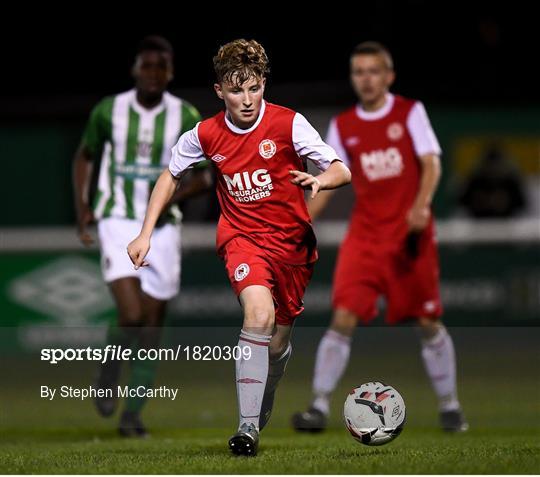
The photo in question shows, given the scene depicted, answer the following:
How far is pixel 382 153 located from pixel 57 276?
583 centimetres

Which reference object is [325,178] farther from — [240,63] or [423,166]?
[423,166]

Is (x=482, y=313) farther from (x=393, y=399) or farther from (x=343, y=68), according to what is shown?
(x=393, y=399)

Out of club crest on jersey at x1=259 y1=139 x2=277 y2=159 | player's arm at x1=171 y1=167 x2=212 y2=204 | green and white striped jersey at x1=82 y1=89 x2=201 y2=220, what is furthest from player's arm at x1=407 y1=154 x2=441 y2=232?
club crest on jersey at x1=259 y1=139 x2=277 y2=159

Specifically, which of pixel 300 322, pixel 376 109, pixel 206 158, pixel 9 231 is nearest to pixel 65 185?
pixel 9 231

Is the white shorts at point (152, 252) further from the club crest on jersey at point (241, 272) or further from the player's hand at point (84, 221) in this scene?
the club crest on jersey at point (241, 272)

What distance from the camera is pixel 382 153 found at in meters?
8.71

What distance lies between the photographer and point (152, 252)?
859cm

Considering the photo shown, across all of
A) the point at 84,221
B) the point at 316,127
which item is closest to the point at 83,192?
the point at 84,221

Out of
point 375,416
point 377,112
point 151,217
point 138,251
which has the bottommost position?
point 375,416

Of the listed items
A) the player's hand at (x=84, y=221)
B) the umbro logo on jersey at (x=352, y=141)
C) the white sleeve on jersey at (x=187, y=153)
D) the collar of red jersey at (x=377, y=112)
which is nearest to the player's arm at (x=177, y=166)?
the white sleeve on jersey at (x=187, y=153)

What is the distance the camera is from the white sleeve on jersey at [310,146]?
21.1 feet

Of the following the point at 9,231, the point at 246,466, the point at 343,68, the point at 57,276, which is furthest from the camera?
the point at 343,68

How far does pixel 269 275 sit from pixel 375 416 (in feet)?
2.77

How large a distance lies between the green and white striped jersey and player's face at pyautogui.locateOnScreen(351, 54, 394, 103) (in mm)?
1077
